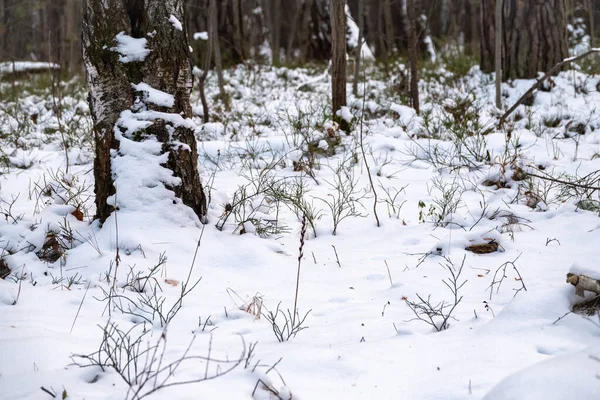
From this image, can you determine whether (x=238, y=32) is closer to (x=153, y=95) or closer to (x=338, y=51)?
(x=338, y=51)

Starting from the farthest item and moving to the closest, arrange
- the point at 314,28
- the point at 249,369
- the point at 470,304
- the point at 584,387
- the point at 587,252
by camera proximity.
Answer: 1. the point at 314,28
2. the point at 587,252
3. the point at 470,304
4. the point at 249,369
5. the point at 584,387

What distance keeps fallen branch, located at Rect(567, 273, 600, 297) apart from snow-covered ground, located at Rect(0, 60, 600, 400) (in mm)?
51

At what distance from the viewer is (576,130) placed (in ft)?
15.7

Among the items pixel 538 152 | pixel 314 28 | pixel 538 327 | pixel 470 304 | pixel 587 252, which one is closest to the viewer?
pixel 538 327

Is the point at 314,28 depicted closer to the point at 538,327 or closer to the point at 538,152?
the point at 538,152

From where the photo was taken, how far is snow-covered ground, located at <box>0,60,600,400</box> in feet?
4.62

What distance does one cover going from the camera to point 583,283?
1638 mm

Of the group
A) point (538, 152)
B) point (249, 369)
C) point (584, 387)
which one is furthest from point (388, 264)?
point (538, 152)

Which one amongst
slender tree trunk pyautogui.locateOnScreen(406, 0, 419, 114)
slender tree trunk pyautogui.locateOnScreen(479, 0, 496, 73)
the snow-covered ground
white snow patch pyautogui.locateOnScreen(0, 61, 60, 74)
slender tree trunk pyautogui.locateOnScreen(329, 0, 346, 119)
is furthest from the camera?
white snow patch pyautogui.locateOnScreen(0, 61, 60, 74)

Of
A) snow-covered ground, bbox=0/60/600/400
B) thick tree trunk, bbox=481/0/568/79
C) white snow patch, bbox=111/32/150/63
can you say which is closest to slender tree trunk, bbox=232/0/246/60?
thick tree trunk, bbox=481/0/568/79

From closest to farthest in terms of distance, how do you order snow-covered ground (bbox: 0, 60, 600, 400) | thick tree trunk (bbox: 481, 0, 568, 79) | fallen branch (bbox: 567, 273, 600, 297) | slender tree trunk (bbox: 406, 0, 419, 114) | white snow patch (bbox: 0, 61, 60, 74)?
snow-covered ground (bbox: 0, 60, 600, 400), fallen branch (bbox: 567, 273, 600, 297), slender tree trunk (bbox: 406, 0, 419, 114), thick tree trunk (bbox: 481, 0, 568, 79), white snow patch (bbox: 0, 61, 60, 74)

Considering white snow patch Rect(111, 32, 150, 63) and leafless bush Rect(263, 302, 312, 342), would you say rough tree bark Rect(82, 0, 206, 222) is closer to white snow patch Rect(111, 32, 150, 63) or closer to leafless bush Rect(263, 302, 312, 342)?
white snow patch Rect(111, 32, 150, 63)

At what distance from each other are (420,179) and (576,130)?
6.88ft

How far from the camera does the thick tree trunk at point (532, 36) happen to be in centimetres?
642
